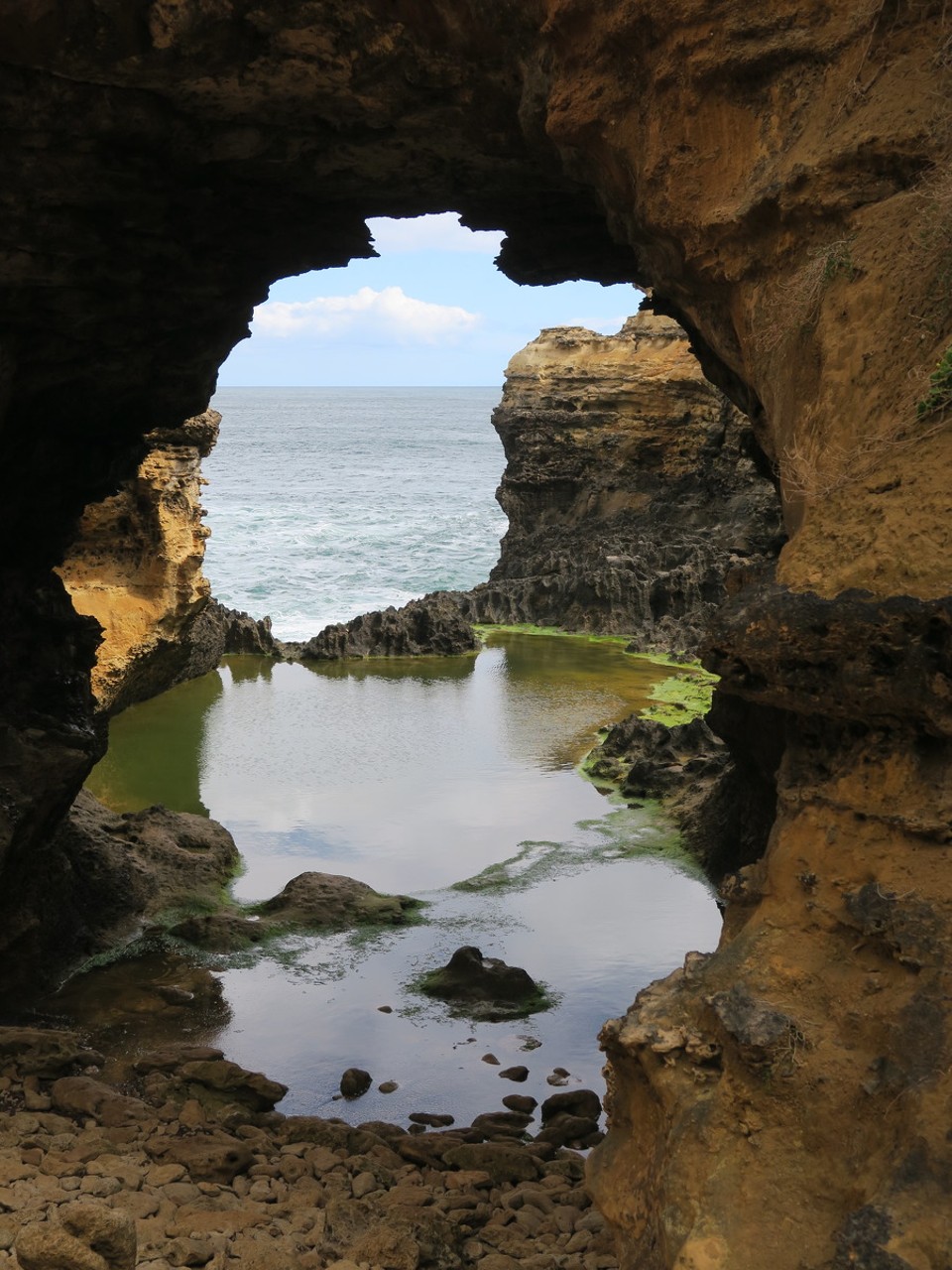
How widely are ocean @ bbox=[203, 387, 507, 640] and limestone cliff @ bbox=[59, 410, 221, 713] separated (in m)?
10.9

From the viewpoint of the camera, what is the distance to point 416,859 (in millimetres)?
14234

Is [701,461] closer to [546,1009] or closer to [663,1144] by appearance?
[546,1009]

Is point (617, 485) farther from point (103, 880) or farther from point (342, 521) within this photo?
point (342, 521)

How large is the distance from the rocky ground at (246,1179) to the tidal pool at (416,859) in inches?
30.3

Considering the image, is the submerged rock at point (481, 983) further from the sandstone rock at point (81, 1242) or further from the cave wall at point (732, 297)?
the sandstone rock at point (81, 1242)

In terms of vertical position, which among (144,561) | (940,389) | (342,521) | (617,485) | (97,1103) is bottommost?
(97,1103)

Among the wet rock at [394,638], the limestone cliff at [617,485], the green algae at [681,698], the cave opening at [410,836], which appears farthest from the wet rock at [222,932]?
the limestone cliff at [617,485]

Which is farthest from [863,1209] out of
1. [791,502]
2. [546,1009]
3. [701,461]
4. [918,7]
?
[701,461]

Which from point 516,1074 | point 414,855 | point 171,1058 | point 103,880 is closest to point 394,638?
point 414,855

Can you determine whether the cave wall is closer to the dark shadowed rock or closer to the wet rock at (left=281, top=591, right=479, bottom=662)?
the dark shadowed rock

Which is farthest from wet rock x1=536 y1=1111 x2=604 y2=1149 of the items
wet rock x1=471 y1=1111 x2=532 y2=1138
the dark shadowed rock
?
the dark shadowed rock

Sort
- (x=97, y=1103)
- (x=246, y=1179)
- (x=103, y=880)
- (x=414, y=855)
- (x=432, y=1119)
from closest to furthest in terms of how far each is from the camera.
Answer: (x=246, y=1179), (x=97, y=1103), (x=432, y=1119), (x=103, y=880), (x=414, y=855)

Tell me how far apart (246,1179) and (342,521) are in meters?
61.6

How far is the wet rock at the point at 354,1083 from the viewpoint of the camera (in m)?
9.09
